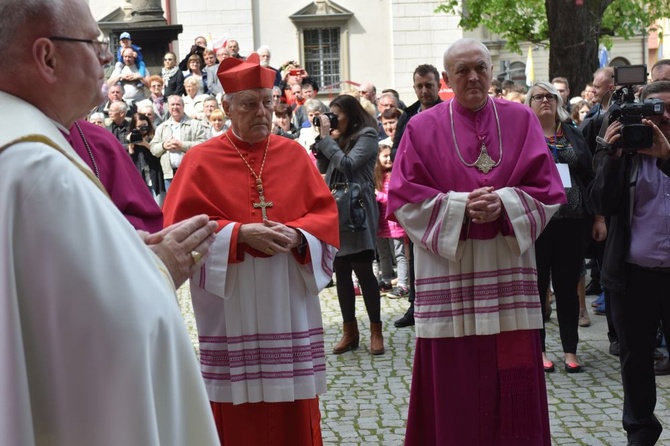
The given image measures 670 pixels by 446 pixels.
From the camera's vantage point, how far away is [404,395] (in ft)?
23.6

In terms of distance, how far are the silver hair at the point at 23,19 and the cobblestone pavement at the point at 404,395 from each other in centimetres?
410

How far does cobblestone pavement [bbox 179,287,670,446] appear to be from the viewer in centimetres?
625

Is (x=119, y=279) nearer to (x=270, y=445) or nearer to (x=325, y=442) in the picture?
(x=270, y=445)

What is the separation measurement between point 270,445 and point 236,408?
249 millimetres

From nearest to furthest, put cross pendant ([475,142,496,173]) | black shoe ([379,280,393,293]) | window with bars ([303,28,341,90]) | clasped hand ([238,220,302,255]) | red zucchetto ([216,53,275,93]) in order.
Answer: clasped hand ([238,220,302,255])
red zucchetto ([216,53,275,93])
cross pendant ([475,142,496,173])
black shoe ([379,280,393,293])
window with bars ([303,28,341,90])

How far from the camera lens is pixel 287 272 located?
17.0ft

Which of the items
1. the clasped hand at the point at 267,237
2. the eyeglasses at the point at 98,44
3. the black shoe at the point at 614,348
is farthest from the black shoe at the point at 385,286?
the eyeglasses at the point at 98,44

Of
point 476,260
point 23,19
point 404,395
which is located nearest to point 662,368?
point 404,395

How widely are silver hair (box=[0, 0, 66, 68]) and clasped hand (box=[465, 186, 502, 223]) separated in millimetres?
3009

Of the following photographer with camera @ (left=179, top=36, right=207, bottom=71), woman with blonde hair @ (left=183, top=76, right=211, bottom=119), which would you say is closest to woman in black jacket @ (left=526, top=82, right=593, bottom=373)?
woman with blonde hair @ (left=183, top=76, right=211, bottom=119)

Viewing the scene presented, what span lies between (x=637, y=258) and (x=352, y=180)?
3.24 metres

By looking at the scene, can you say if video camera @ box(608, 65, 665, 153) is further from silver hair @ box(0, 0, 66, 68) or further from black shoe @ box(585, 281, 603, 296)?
black shoe @ box(585, 281, 603, 296)

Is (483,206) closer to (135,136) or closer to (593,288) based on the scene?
(593,288)

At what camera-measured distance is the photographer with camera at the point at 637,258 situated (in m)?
5.55
